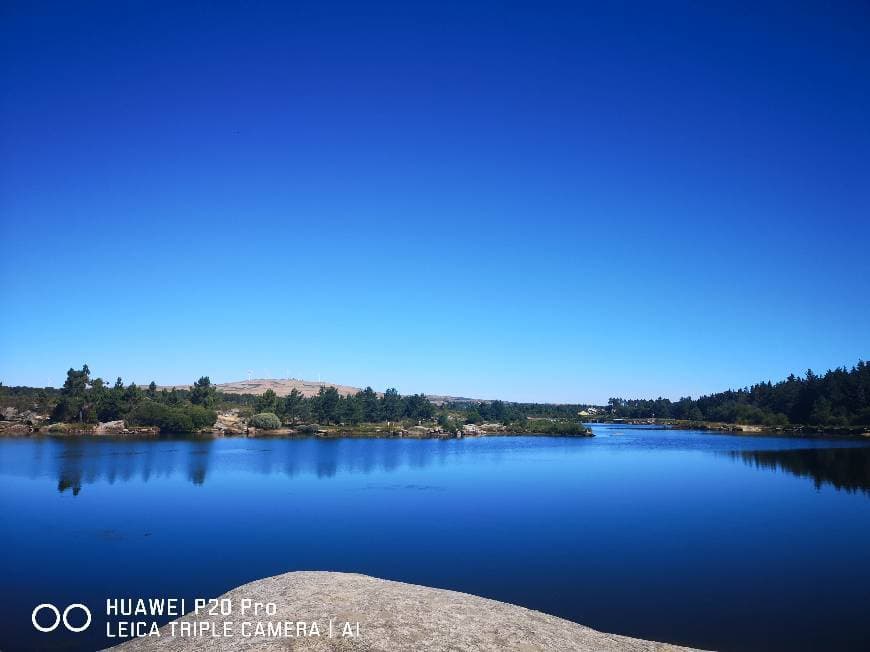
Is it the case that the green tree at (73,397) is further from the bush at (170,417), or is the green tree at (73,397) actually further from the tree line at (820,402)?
the tree line at (820,402)

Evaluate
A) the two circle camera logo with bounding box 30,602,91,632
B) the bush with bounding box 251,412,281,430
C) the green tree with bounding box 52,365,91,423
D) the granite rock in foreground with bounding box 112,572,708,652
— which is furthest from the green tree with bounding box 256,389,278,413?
the granite rock in foreground with bounding box 112,572,708,652

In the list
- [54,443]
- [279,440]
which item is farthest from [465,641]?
[279,440]

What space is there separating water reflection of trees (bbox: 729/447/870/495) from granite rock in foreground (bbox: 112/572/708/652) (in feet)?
184

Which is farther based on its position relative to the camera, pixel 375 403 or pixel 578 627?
pixel 375 403

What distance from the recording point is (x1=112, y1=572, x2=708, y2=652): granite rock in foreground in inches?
587

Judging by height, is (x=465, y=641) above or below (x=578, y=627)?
above

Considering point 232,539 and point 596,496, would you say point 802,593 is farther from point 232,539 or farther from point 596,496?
point 232,539

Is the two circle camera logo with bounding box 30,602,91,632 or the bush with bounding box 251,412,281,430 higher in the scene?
the bush with bounding box 251,412,281,430

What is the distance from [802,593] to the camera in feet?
91.1

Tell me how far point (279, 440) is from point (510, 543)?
328ft

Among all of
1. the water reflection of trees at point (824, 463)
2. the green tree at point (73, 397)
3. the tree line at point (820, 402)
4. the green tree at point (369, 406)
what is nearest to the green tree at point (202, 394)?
the green tree at point (73, 397)

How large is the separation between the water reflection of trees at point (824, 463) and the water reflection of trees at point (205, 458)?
50.5 metres

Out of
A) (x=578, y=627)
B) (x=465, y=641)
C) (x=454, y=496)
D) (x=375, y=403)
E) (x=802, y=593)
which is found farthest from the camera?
(x=375, y=403)

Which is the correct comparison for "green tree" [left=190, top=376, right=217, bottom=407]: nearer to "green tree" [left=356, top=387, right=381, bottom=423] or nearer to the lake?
"green tree" [left=356, top=387, right=381, bottom=423]
